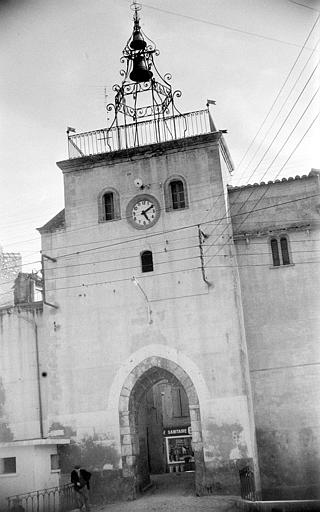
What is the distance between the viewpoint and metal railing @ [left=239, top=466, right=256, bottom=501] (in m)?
19.5

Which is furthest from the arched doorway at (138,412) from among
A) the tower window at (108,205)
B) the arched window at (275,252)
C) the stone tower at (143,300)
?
the tower window at (108,205)

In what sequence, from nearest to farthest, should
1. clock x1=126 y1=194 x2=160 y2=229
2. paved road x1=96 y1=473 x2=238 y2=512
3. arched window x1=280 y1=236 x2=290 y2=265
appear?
paved road x1=96 y1=473 x2=238 y2=512
arched window x1=280 y1=236 x2=290 y2=265
clock x1=126 y1=194 x2=160 y2=229

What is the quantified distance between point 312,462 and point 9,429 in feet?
38.8

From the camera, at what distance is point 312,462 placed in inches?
872

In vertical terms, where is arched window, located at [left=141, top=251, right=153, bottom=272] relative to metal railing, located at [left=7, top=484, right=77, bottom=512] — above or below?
above

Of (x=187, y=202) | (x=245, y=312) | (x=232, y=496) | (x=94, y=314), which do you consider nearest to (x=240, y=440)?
(x=232, y=496)

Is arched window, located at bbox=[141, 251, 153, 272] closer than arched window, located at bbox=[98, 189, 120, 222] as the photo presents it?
Yes

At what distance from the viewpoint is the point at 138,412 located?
78.2ft

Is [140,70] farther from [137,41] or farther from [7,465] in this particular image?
[7,465]

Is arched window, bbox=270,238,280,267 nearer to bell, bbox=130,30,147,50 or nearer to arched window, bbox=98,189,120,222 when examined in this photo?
arched window, bbox=98,189,120,222

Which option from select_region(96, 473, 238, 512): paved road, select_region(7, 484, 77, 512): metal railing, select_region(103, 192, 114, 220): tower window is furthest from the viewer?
select_region(103, 192, 114, 220): tower window

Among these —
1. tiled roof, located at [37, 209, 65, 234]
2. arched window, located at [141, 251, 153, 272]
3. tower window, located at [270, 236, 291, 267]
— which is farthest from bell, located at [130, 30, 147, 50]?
tower window, located at [270, 236, 291, 267]

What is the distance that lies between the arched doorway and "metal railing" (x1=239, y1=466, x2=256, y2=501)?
1.85 metres

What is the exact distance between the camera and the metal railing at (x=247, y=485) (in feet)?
63.9
